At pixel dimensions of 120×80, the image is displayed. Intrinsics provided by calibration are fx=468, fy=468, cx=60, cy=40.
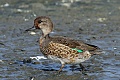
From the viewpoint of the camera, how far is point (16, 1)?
18797mm

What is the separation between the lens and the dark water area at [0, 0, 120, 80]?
9.76 m

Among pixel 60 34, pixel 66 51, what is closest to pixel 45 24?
pixel 66 51

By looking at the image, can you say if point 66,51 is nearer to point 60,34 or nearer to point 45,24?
point 45,24

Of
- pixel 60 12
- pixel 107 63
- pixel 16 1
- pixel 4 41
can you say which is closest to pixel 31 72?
pixel 107 63

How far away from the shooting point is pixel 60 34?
45.5 feet

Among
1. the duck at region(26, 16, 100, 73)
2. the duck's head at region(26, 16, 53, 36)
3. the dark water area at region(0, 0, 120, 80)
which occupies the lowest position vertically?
the dark water area at region(0, 0, 120, 80)

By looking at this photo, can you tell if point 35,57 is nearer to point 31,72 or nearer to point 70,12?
point 31,72

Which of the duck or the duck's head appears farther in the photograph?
the duck's head

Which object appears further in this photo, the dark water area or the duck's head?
the duck's head

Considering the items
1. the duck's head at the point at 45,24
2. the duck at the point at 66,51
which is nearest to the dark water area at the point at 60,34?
the duck at the point at 66,51

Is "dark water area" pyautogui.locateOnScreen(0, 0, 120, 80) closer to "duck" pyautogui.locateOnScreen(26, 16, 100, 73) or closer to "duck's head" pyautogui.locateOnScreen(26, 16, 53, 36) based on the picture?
"duck" pyautogui.locateOnScreen(26, 16, 100, 73)

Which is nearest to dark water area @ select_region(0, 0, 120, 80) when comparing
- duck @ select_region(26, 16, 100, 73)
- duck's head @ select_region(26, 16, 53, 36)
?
duck @ select_region(26, 16, 100, 73)

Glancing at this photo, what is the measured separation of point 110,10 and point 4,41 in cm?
593

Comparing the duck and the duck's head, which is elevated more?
the duck's head
